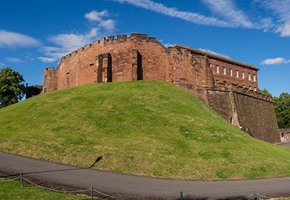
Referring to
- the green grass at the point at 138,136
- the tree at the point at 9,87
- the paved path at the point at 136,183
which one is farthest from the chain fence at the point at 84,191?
the tree at the point at 9,87

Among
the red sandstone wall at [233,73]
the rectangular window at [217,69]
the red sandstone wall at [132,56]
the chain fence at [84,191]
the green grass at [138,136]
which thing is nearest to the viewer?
the chain fence at [84,191]

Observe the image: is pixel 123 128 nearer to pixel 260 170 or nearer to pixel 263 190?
pixel 260 170

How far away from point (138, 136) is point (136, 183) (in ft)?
28.1

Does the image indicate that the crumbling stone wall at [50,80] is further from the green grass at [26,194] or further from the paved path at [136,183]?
the green grass at [26,194]

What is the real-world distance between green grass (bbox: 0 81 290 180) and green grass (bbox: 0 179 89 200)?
19.4 ft

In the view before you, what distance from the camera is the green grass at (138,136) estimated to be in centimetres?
2141

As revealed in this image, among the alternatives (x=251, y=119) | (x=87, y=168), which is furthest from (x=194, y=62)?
(x=87, y=168)

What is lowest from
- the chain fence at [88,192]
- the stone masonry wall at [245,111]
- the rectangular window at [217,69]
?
the chain fence at [88,192]

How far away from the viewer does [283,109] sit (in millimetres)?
82312

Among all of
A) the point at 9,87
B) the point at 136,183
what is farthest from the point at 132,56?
the point at 9,87

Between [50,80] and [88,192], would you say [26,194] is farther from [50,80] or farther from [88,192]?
[50,80]

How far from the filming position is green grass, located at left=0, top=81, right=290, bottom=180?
2141 centimetres

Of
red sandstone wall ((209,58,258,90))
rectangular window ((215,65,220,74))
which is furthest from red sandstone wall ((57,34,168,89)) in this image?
rectangular window ((215,65,220,74))

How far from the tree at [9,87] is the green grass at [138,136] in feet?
100
